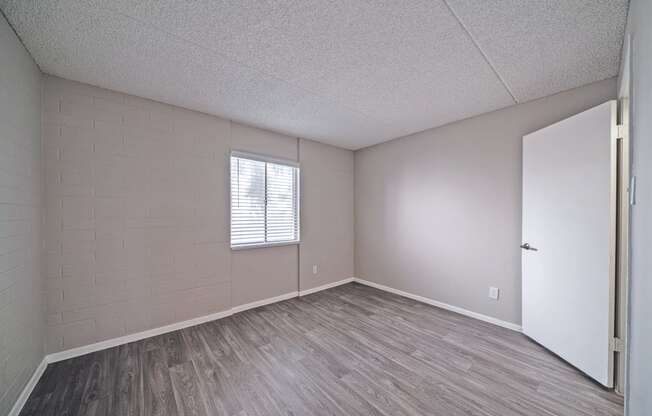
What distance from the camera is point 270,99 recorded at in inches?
95.3

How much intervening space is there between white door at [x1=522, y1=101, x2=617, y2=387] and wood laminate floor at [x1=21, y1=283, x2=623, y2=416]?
0.87 ft

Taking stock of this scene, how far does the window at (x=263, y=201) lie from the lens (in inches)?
120

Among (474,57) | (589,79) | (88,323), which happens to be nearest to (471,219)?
(589,79)

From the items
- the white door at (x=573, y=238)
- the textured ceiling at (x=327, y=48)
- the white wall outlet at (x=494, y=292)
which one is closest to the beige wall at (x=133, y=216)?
the textured ceiling at (x=327, y=48)

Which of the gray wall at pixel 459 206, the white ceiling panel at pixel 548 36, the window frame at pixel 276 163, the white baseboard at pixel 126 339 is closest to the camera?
the white ceiling panel at pixel 548 36

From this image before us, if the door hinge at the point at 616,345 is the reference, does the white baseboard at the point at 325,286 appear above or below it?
below

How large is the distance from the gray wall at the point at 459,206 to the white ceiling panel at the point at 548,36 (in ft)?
1.40

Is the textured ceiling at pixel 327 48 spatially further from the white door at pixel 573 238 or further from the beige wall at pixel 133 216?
the white door at pixel 573 238

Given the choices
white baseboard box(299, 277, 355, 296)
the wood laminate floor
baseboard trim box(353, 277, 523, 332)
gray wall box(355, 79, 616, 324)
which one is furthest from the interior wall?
the wood laminate floor

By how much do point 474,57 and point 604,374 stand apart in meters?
2.44

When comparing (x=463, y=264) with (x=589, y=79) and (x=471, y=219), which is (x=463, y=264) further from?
(x=589, y=79)

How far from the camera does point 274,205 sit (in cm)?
342

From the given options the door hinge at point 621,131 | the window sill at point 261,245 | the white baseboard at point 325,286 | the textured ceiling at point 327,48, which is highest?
the textured ceiling at point 327,48

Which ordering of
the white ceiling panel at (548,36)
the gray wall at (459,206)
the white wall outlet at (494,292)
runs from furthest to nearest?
the white wall outlet at (494,292)
the gray wall at (459,206)
the white ceiling panel at (548,36)
